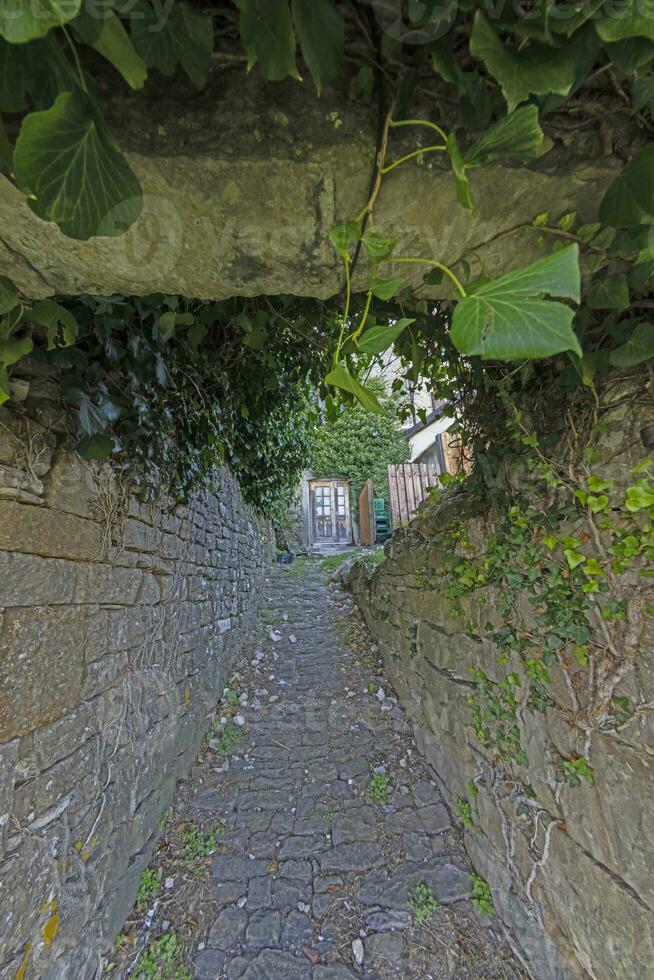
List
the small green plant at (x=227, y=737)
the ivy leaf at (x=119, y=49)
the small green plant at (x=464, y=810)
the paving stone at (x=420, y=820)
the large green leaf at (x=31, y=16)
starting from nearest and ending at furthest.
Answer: the large green leaf at (x=31, y=16), the ivy leaf at (x=119, y=49), the small green plant at (x=464, y=810), the paving stone at (x=420, y=820), the small green plant at (x=227, y=737)

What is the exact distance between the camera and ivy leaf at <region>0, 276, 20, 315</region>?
717 millimetres

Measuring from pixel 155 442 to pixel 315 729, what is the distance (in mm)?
2102

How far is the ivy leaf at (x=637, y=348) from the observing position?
82 centimetres

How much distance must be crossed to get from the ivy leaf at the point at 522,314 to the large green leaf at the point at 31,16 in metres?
0.46

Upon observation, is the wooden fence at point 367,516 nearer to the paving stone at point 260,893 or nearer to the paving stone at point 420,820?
the paving stone at point 420,820

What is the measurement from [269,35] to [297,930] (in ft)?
8.29

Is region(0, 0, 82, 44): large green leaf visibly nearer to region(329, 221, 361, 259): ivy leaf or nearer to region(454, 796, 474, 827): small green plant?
region(329, 221, 361, 259): ivy leaf

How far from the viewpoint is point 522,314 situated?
436 mm

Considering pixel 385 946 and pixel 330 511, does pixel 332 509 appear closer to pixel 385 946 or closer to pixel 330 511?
pixel 330 511

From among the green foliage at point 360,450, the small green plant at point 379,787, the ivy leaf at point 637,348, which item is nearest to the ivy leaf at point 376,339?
the ivy leaf at point 637,348

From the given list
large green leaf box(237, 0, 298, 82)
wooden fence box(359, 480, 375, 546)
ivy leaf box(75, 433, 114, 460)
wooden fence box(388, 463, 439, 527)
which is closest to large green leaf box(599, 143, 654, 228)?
large green leaf box(237, 0, 298, 82)

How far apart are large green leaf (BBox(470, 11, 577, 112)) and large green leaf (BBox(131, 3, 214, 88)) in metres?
0.35

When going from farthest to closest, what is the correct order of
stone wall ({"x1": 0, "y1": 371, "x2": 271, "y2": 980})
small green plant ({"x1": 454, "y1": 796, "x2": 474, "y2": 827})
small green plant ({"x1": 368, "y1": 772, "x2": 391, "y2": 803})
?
1. small green plant ({"x1": 368, "y1": 772, "x2": 391, "y2": 803})
2. small green plant ({"x1": 454, "y1": 796, "x2": 474, "y2": 827})
3. stone wall ({"x1": 0, "y1": 371, "x2": 271, "y2": 980})

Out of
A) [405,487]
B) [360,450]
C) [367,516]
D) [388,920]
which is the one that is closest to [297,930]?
[388,920]
